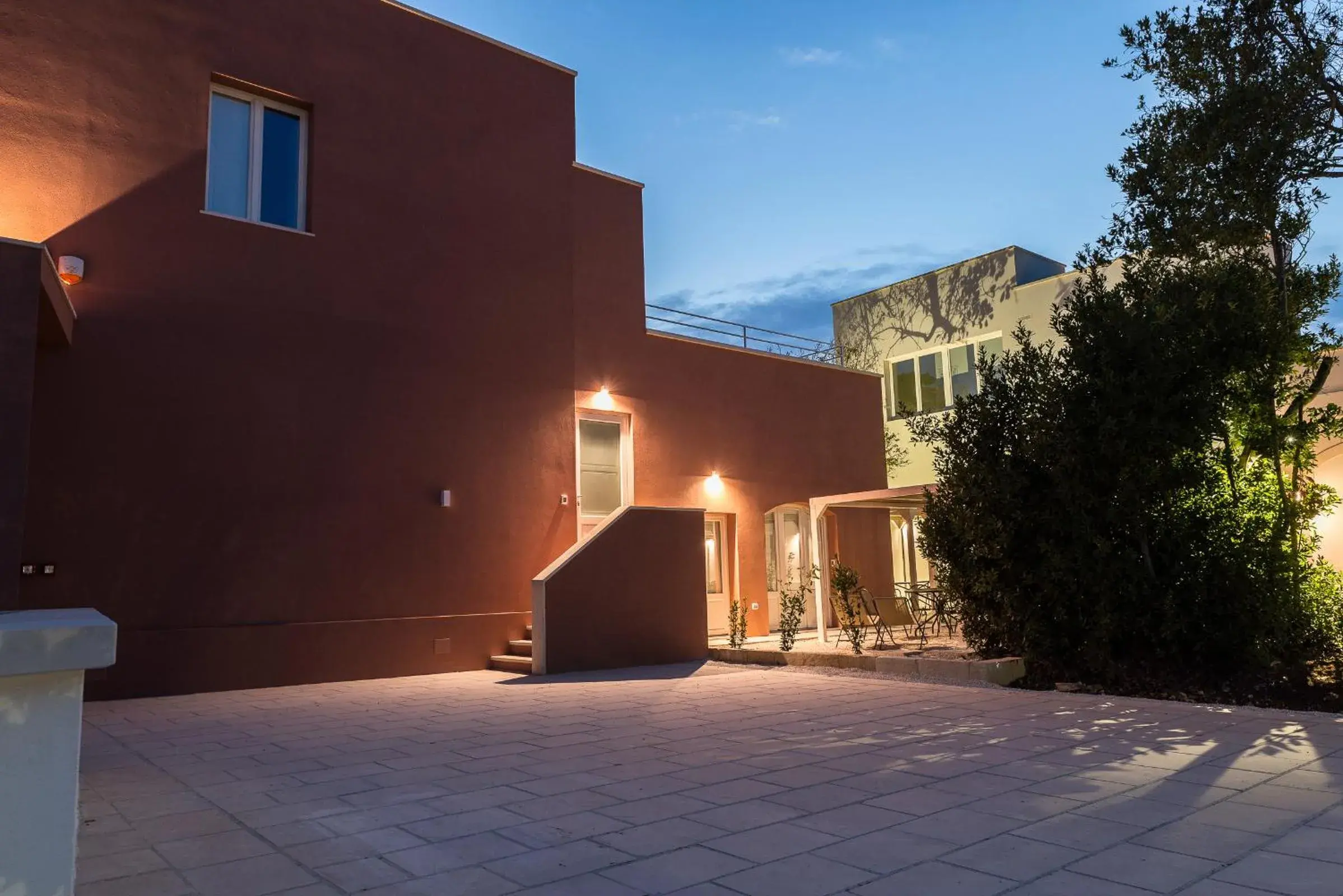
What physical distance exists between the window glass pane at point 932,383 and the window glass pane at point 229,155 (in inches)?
512

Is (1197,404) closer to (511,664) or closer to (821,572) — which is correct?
(821,572)

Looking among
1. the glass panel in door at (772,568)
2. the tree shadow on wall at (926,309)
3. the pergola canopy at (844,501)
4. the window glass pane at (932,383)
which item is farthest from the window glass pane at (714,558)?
the window glass pane at (932,383)

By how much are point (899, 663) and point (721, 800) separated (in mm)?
4969

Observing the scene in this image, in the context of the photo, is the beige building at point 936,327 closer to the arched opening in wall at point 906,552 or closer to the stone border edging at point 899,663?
the arched opening in wall at point 906,552

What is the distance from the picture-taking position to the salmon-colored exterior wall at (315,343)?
7.63 metres

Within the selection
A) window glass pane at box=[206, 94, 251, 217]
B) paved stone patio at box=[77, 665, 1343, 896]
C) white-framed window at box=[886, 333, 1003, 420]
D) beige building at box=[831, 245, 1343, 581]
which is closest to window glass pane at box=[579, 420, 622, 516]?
window glass pane at box=[206, 94, 251, 217]

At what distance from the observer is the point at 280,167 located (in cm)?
909

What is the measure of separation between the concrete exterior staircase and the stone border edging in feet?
6.96

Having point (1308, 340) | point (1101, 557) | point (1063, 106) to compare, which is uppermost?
point (1063, 106)

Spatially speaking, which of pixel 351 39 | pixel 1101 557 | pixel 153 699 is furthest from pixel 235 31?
pixel 1101 557

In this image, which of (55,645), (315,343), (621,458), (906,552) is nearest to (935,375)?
(906,552)

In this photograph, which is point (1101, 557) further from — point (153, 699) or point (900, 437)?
point (900, 437)

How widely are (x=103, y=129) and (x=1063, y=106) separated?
41.8 ft

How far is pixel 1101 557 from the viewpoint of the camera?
7.27 meters
